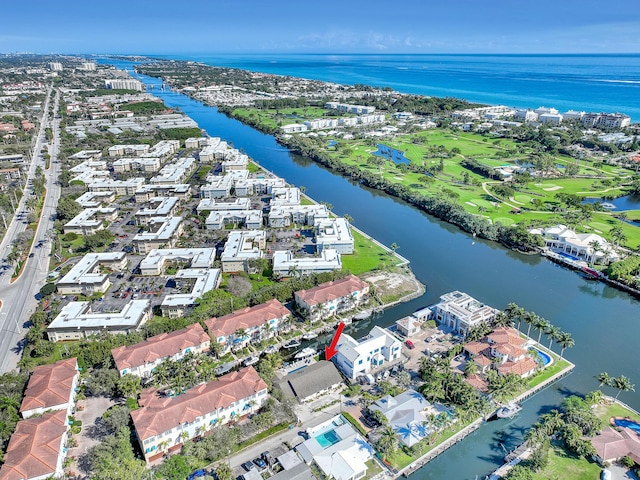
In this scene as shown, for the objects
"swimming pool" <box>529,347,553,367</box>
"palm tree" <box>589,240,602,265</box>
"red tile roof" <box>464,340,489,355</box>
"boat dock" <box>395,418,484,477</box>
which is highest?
"palm tree" <box>589,240,602,265</box>

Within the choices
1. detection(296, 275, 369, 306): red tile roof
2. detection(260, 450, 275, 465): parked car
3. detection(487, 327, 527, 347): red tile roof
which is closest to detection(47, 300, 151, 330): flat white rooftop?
detection(296, 275, 369, 306): red tile roof

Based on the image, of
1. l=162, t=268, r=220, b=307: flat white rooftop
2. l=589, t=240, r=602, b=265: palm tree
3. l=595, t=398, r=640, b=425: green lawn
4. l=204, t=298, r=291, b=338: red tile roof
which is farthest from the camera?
l=589, t=240, r=602, b=265: palm tree

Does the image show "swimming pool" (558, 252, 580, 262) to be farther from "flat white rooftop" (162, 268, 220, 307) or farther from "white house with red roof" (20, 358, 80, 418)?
"white house with red roof" (20, 358, 80, 418)

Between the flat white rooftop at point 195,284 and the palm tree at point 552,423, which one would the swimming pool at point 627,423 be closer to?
the palm tree at point 552,423

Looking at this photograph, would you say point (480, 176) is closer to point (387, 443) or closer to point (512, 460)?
point (512, 460)

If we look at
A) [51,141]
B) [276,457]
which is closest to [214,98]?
[51,141]

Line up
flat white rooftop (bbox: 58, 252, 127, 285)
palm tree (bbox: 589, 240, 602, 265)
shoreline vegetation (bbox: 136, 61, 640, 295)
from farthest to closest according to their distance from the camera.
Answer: shoreline vegetation (bbox: 136, 61, 640, 295)
palm tree (bbox: 589, 240, 602, 265)
flat white rooftop (bbox: 58, 252, 127, 285)
